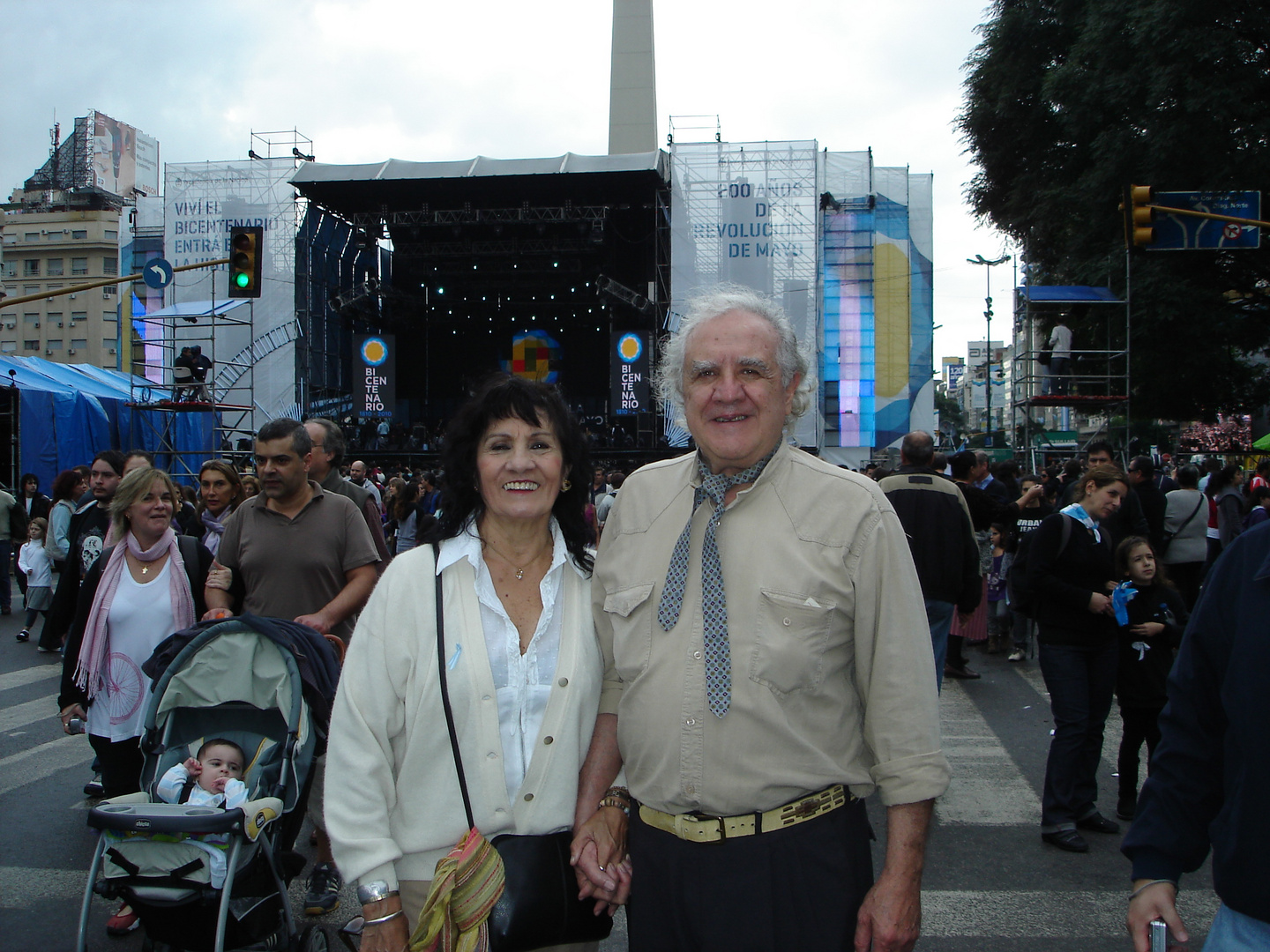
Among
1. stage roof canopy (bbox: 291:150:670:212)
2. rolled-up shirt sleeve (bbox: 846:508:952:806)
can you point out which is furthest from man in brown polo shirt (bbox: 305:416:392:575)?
stage roof canopy (bbox: 291:150:670:212)

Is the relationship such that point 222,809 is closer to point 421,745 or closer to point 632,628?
point 421,745

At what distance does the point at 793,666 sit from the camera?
1864mm

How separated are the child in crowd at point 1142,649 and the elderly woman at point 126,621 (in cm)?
434

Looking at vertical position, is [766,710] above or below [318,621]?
above

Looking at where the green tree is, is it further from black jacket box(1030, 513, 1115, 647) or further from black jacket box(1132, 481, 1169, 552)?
black jacket box(1030, 513, 1115, 647)

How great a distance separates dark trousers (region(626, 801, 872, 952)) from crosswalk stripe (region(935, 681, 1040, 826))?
284 centimetres

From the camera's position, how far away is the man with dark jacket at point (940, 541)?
5.45 meters

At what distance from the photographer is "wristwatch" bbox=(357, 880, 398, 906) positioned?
1.93m

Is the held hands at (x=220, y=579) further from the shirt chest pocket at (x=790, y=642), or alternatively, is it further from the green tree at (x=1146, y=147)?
the green tree at (x=1146, y=147)

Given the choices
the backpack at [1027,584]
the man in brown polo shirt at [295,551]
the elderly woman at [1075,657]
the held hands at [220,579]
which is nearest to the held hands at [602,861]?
the man in brown polo shirt at [295,551]

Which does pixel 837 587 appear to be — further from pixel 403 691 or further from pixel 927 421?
pixel 927 421

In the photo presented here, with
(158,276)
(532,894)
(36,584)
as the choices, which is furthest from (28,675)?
(158,276)

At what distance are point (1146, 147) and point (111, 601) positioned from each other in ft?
64.3

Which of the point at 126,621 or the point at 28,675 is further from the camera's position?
the point at 28,675
